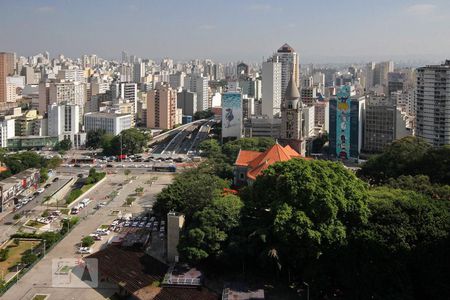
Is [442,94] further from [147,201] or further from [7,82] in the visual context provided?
[7,82]

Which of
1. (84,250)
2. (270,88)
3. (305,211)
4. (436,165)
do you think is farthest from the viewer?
(270,88)

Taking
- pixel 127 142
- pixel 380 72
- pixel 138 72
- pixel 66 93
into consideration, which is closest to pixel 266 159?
pixel 127 142

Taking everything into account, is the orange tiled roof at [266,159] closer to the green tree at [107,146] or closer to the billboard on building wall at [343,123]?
the billboard on building wall at [343,123]

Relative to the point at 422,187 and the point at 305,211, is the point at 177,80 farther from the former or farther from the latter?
the point at 305,211

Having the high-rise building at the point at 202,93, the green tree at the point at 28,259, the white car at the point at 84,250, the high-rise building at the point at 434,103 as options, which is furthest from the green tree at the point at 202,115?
the green tree at the point at 28,259

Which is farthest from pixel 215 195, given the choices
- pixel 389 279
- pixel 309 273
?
pixel 389 279

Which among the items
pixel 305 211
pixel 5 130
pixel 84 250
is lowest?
pixel 84 250
